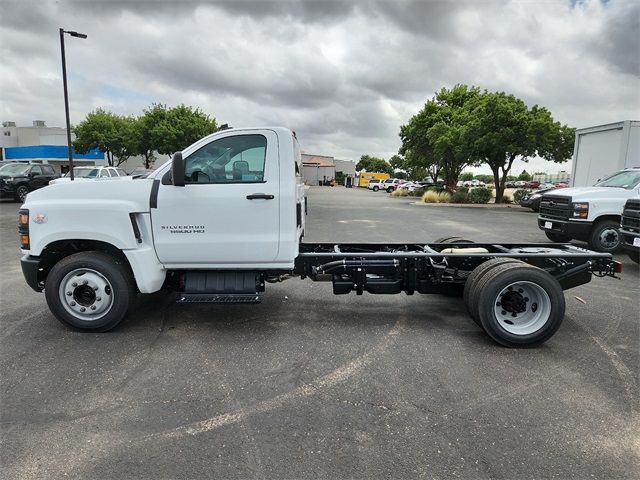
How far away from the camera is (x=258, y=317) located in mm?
5469

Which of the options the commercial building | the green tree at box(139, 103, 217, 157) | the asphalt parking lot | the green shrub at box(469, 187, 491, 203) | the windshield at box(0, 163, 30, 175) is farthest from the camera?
the commercial building

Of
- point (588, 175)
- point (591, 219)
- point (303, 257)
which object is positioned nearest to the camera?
point (303, 257)

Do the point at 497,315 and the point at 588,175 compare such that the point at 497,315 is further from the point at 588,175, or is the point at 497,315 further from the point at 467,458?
the point at 588,175

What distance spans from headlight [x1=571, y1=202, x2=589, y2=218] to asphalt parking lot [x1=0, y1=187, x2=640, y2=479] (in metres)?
4.77

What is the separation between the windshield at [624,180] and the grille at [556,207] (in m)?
1.37

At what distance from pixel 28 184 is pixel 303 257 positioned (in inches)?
846

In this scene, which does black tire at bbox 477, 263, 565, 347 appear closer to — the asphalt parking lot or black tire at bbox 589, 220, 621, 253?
the asphalt parking lot

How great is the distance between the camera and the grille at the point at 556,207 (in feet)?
33.6

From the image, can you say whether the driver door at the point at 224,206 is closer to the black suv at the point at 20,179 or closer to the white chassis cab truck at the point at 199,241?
the white chassis cab truck at the point at 199,241

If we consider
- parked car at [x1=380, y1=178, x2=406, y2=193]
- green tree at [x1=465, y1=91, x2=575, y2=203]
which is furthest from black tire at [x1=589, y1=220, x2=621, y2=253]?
parked car at [x1=380, y1=178, x2=406, y2=193]

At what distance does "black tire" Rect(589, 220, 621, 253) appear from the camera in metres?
9.94

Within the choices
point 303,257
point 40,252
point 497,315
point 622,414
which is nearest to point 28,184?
point 40,252

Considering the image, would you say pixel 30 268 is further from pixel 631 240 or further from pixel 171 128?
pixel 171 128

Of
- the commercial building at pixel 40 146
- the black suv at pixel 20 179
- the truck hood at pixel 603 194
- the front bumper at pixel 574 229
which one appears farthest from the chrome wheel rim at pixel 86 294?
the commercial building at pixel 40 146
